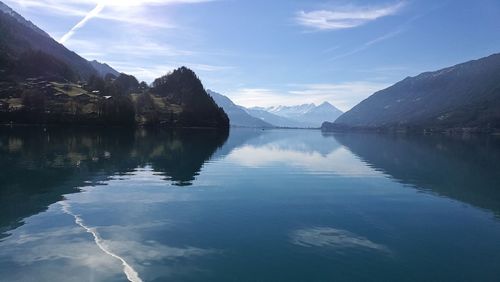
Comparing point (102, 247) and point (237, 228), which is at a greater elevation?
point (237, 228)

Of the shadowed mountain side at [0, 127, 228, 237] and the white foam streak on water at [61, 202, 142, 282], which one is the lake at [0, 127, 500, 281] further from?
the shadowed mountain side at [0, 127, 228, 237]

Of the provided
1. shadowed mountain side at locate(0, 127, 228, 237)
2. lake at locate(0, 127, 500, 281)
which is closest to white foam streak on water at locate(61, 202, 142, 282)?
lake at locate(0, 127, 500, 281)

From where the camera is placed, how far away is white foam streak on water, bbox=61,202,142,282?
2488 cm

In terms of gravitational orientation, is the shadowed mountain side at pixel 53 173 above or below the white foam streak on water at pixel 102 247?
above

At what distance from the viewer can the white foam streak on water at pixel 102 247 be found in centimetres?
2488

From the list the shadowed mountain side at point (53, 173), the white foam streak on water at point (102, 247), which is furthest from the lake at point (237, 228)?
the shadowed mountain side at point (53, 173)

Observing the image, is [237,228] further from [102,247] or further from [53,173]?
[53,173]

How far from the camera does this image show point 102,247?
30.2 meters

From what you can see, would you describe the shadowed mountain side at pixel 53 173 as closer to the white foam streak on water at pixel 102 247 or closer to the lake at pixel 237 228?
the lake at pixel 237 228

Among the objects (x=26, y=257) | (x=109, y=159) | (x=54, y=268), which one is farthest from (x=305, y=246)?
(x=109, y=159)

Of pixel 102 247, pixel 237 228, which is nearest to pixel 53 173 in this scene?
pixel 102 247

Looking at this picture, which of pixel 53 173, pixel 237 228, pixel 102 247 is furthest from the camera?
pixel 53 173

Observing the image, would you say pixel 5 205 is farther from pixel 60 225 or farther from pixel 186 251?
pixel 186 251

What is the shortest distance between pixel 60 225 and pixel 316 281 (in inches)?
927
